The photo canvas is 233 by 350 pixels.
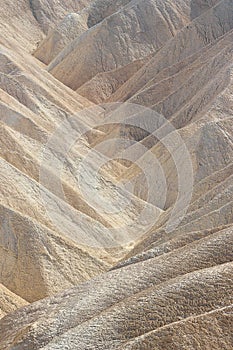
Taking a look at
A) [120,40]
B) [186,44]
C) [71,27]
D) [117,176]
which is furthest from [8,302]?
[71,27]

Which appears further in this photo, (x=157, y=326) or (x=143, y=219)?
(x=143, y=219)

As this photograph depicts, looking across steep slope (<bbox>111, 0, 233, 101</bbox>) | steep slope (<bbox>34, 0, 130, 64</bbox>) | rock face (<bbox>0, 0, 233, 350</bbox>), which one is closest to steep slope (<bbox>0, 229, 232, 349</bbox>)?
rock face (<bbox>0, 0, 233, 350</bbox>)

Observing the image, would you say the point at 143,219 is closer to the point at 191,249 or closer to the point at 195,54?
the point at 191,249

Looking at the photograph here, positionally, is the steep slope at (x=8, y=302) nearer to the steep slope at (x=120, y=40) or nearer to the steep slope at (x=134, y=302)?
the steep slope at (x=134, y=302)

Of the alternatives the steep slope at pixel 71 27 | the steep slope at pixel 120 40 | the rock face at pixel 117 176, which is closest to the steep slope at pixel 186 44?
the rock face at pixel 117 176

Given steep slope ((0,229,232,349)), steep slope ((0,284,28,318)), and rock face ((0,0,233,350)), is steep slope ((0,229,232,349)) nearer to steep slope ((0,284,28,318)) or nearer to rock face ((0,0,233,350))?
rock face ((0,0,233,350))

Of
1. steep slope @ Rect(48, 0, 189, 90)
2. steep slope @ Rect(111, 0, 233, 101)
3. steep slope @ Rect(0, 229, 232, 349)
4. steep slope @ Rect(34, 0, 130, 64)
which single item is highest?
steep slope @ Rect(0, 229, 232, 349)

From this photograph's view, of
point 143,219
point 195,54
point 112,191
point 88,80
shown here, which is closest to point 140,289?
point 143,219

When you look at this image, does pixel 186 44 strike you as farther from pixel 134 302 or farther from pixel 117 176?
pixel 134 302

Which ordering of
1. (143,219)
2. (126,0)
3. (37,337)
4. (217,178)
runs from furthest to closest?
(126,0) < (143,219) < (217,178) < (37,337)
